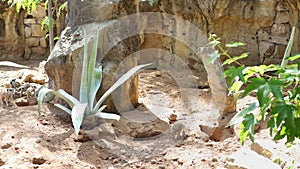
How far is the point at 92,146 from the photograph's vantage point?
6.73 feet

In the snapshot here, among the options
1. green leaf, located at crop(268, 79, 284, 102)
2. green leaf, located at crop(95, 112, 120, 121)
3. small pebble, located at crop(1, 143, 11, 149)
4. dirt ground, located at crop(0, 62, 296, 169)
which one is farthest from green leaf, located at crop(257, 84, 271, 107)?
small pebble, located at crop(1, 143, 11, 149)

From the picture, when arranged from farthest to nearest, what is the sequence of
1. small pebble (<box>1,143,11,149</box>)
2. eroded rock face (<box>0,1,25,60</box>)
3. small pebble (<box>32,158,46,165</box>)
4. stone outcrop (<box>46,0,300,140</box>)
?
eroded rock face (<box>0,1,25,60</box>), stone outcrop (<box>46,0,300,140</box>), small pebble (<box>1,143,11,149</box>), small pebble (<box>32,158,46,165</box>)

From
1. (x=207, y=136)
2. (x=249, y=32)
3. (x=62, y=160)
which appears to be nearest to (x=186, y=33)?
(x=249, y=32)

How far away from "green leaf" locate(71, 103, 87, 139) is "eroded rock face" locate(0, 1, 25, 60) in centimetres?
375

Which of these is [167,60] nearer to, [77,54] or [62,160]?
[77,54]

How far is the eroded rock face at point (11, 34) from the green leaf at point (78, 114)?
3754 mm

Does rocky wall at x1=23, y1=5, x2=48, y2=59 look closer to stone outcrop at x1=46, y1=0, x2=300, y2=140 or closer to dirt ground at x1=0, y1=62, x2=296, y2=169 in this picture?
stone outcrop at x1=46, y1=0, x2=300, y2=140

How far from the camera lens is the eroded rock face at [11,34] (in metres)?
5.35

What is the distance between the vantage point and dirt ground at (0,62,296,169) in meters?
1.84

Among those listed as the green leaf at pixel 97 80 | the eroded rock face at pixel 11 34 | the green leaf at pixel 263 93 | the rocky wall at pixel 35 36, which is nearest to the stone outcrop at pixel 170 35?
the green leaf at pixel 97 80

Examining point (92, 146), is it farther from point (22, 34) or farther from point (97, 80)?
point (22, 34)

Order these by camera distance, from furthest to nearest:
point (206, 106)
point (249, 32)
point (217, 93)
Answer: point (249, 32)
point (206, 106)
point (217, 93)

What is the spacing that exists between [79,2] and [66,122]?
0.91m

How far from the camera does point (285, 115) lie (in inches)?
29.7
